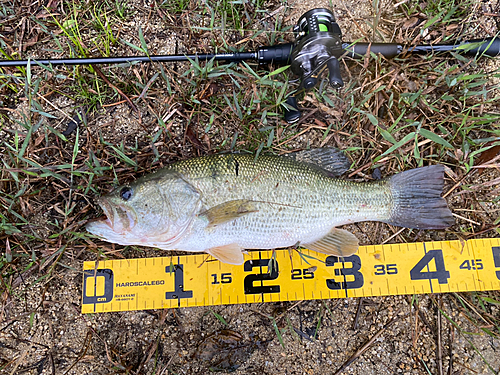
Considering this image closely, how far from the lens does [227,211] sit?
8.53ft

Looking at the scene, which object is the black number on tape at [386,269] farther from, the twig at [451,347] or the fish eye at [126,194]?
the fish eye at [126,194]

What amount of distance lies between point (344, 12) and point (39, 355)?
489 centimetres

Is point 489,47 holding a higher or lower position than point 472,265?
higher

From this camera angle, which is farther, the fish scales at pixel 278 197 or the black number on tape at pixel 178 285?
the black number on tape at pixel 178 285

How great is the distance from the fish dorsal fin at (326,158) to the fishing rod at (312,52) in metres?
0.41

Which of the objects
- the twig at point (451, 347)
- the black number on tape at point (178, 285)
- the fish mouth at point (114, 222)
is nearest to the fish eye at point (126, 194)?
the fish mouth at point (114, 222)

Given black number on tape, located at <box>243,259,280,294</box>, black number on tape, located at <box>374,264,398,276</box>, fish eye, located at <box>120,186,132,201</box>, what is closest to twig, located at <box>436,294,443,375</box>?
black number on tape, located at <box>374,264,398,276</box>

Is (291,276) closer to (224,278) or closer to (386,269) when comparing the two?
(224,278)

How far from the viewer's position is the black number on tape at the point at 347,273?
2.96 metres

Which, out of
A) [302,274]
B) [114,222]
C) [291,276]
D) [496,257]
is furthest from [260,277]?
[496,257]

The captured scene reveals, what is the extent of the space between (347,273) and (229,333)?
1.34 meters

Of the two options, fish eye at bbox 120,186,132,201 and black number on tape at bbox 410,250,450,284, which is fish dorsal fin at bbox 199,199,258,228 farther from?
black number on tape at bbox 410,250,450,284

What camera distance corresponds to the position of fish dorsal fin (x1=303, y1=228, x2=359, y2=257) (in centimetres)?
288

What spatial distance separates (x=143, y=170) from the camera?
10.3 feet
